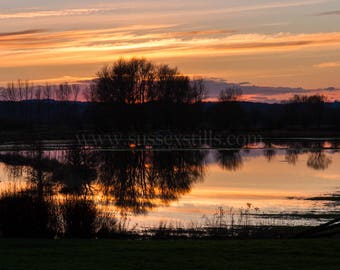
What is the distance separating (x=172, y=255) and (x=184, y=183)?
24688mm

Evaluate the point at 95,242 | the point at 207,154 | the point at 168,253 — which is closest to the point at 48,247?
the point at 95,242

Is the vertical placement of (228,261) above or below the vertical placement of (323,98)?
below

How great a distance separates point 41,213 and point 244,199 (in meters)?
13.7

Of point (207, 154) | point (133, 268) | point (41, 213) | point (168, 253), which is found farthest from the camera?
point (207, 154)

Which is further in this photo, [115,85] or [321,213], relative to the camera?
[115,85]

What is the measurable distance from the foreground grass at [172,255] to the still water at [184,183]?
636 cm

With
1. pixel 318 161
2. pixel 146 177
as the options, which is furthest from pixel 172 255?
pixel 318 161

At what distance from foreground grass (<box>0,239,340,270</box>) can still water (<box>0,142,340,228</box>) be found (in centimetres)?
636

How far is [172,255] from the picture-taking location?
45.3 feet

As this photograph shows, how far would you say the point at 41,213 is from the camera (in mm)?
19234

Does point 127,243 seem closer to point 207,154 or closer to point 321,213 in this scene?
point 321,213

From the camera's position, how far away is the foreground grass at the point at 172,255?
12641 millimetres

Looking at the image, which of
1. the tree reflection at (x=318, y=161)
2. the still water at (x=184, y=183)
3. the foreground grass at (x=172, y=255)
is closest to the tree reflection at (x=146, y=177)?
the still water at (x=184, y=183)

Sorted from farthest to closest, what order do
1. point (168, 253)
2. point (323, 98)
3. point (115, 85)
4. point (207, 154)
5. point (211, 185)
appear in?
point (323, 98) < point (115, 85) < point (207, 154) < point (211, 185) < point (168, 253)
